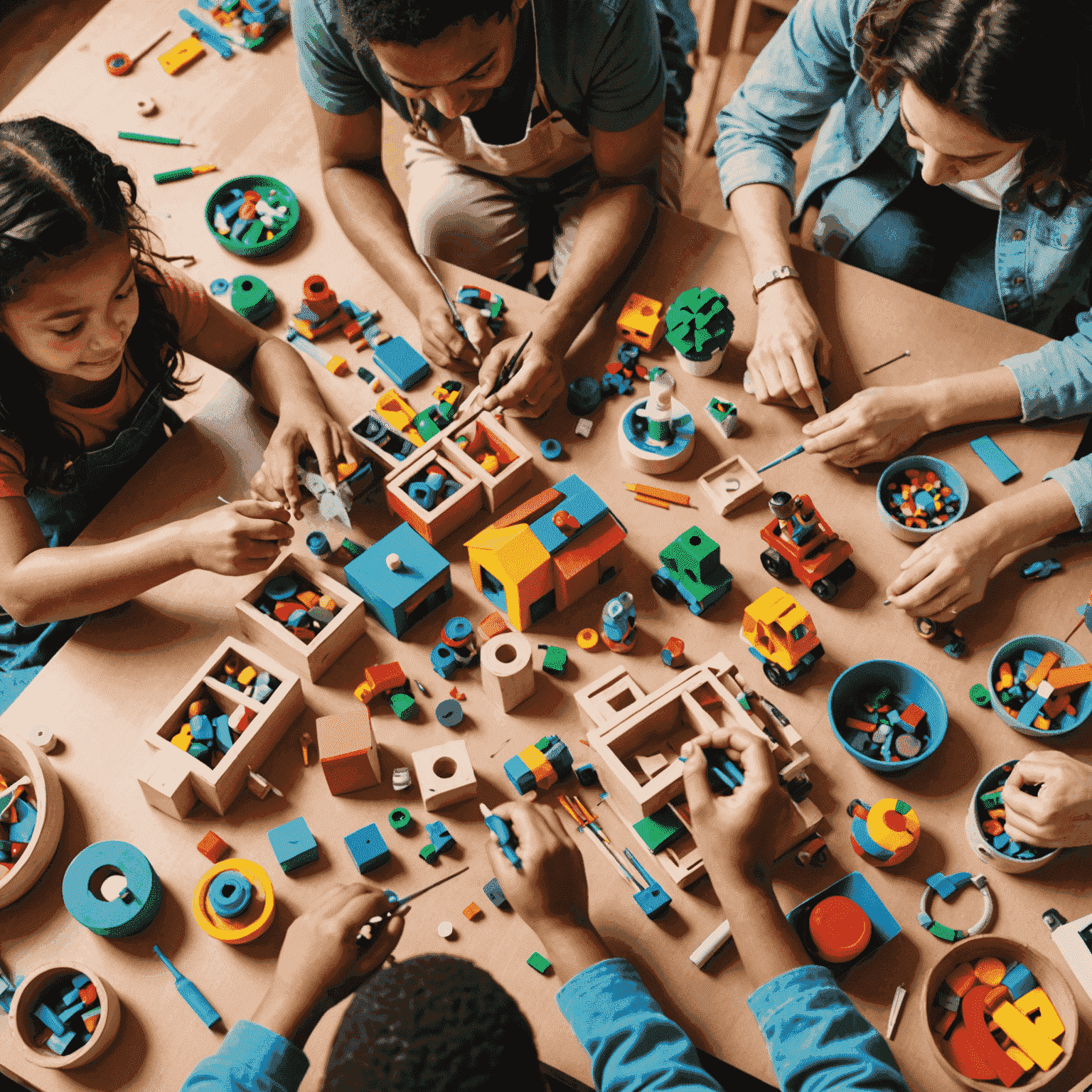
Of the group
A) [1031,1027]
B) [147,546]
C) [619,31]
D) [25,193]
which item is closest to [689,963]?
[1031,1027]

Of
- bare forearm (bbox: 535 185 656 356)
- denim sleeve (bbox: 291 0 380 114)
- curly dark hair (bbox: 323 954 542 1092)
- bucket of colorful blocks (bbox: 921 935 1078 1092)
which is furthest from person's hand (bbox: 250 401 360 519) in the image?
bucket of colorful blocks (bbox: 921 935 1078 1092)

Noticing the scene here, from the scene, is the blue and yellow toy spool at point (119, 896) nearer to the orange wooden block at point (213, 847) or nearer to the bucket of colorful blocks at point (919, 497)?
the orange wooden block at point (213, 847)

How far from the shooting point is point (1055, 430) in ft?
5.38

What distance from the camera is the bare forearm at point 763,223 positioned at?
5.79 feet

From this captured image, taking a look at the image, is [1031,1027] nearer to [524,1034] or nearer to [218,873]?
[524,1034]

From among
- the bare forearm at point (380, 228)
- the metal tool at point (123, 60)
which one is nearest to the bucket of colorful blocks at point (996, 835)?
the bare forearm at point (380, 228)

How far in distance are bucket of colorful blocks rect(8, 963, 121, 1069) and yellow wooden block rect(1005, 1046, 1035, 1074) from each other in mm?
1082

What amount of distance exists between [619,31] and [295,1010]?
5.10ft

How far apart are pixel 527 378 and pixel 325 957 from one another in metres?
0.90

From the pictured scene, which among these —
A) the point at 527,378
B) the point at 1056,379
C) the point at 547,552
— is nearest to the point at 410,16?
the point at 527,378

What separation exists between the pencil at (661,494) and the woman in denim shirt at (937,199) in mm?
213

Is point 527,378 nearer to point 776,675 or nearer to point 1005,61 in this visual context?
point 776,675

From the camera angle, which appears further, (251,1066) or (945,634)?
(945,634)

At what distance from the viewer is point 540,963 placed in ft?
4.10
